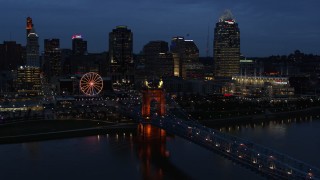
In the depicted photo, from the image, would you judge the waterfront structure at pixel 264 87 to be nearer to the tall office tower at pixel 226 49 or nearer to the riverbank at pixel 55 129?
the tall office tower at pixel 226 49

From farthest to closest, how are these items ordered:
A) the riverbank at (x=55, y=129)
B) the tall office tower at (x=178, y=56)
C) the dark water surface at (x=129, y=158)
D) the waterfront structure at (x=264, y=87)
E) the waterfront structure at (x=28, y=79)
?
the tall office tower at (x=178, y=56) → the waterfront structure at (x=28, y=79) → the waterfront structure at (x=264, y=87) → the riverbank at (x=55, y=129) → the dark water surface at (x=129, y=158)

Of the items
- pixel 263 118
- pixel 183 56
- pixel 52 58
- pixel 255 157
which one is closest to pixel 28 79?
pixel 52 58

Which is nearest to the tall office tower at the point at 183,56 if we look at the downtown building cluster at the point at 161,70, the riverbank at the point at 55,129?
the downtown building cluster at the point at 161,70

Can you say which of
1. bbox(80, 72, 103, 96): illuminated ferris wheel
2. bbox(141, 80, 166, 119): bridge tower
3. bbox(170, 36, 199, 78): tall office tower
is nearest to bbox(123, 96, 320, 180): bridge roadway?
bbox(141, 80, 166, 119): bridge tower

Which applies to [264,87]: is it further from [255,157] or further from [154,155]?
[255,157]

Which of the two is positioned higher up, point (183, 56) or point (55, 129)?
point (183, 56)

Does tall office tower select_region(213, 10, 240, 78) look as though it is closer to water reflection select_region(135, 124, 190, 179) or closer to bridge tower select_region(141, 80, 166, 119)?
bridge tower select_region(141, 80, 166, 119)

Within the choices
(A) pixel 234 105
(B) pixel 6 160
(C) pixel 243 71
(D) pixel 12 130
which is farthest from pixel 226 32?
(B) pixel 6 160

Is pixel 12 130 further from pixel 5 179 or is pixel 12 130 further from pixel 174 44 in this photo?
pixel 174 44
